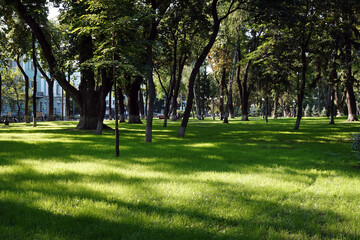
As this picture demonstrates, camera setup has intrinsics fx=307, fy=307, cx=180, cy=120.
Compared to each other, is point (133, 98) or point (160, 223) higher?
point (133, 98)

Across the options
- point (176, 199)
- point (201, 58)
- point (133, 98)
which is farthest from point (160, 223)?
point (133, 98)

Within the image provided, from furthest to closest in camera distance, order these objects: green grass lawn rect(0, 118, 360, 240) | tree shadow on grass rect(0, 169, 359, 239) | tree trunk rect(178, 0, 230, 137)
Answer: tree trunk rect(178, 0, 230, 137), green grass lawn rect(0, 118, 360, 240), tree shadow on grass rect(0, 169, 359, 239)

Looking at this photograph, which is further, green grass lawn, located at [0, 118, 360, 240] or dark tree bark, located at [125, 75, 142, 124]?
dark tree bark, located at [125, 75, 142, 124]

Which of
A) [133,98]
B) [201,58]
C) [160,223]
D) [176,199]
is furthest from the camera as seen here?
[133,98]

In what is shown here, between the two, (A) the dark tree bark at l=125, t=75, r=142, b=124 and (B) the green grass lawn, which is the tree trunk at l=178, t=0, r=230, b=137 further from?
(A) the dark tree bark at l=125, t=75, r=142, b=124

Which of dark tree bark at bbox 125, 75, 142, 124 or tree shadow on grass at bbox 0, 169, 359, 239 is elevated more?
dark tree bark at bbox 125, 75, 142, 124

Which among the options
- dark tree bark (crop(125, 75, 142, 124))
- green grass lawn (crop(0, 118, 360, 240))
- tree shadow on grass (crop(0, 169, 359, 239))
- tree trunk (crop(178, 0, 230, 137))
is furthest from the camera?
dark tree bark (crop(125, 75, 142, 124))

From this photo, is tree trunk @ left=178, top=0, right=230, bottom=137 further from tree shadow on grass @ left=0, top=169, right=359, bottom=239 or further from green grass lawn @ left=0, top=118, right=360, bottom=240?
tree shadow on grass @ left=0, top=169, right=359, bottom=239

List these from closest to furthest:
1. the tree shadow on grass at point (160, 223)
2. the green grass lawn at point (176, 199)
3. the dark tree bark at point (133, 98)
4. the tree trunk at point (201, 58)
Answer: the tree shadow on grass at point (160, 223) → the green grass lawn at point (176, 199) → the tree trunk at point (201, 58) → the dark tree bark at point (133, 98)

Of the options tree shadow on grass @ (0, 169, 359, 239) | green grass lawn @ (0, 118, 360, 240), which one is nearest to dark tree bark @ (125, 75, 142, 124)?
green grass lawn @ (0, 118, 360, 240)

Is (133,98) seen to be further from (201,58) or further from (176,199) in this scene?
(176,199)

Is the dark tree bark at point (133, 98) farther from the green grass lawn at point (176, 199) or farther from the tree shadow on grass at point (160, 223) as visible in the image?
the tree shadow on grass at point (160, 223)

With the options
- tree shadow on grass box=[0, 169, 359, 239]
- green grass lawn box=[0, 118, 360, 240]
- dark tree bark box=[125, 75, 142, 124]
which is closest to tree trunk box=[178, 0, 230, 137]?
green grass lawn box=[0, 118, 360, 240]

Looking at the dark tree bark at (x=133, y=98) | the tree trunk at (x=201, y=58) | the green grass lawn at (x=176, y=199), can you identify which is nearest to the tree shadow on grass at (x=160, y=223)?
the green grass lawn at (x=176, y=199)
